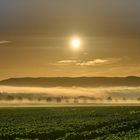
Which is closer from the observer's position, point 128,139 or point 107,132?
point 128,139

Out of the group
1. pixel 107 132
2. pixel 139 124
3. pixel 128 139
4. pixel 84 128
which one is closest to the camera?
pixel 128 139

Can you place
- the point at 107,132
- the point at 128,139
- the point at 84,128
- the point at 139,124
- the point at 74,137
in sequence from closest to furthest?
the point at 128,139 → the point at 74,137 → the point at 107,132 → the point at 84,128 → the point at 139,124

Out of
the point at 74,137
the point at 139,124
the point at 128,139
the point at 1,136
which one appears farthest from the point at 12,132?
the point at 139,124

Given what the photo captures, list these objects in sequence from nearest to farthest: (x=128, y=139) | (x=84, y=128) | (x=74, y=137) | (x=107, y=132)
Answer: (x=128, y=139) → (x=74, y=137) → (x=107, y=132) → (x=84, y=128)

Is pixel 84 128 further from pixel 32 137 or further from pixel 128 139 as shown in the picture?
pixel 128 139

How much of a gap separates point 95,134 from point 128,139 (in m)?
8.48

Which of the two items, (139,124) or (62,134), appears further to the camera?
(139,124)

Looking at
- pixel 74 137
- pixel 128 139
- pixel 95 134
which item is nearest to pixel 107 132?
pixel 95 134

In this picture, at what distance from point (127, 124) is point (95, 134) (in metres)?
12.9

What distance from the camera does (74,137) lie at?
5044 cm

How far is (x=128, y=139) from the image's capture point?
1785 inches

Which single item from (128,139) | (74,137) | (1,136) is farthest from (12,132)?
(128,139)

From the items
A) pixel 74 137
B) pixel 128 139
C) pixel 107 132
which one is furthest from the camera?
pixel 107 132

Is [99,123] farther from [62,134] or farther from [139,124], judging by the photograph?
[62,134]
